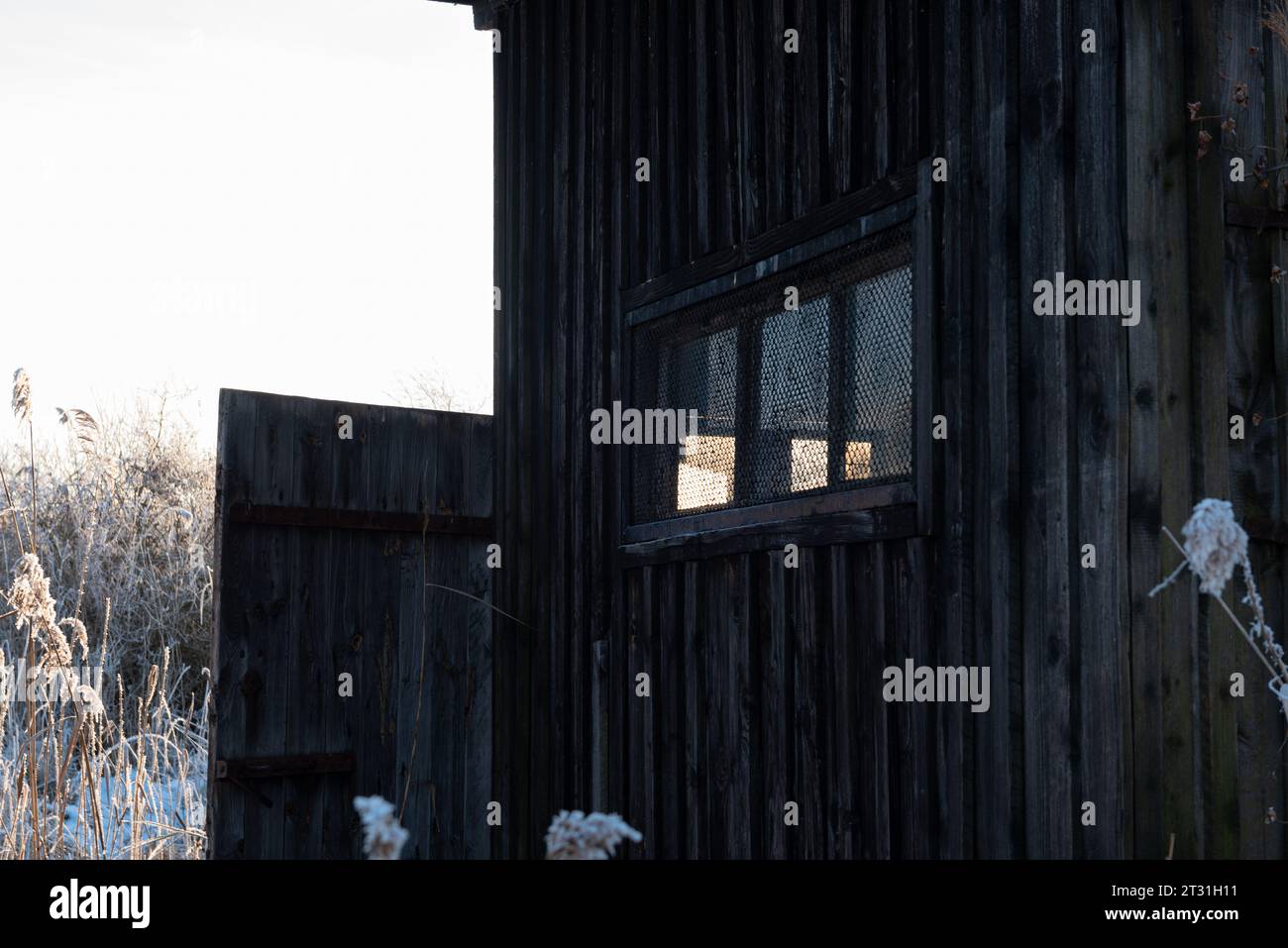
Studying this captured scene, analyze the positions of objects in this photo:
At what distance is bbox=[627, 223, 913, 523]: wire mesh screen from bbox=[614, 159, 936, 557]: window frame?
38mm

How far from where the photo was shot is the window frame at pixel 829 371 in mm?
4172

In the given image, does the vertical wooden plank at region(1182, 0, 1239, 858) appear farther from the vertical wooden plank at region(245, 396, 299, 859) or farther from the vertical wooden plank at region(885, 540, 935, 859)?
the vertical wooden plank at region(245, 396, 299, 859)

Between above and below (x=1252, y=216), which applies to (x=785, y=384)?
below

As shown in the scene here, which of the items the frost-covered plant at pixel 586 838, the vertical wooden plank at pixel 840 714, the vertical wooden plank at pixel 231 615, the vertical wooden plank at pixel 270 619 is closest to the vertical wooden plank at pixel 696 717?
the vertical wooden plank at pixel 840 714

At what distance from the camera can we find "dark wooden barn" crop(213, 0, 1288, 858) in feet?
12.0

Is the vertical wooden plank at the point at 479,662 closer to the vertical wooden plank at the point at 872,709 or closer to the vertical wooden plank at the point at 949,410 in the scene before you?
the vertical wooden plank at the point at 872,709

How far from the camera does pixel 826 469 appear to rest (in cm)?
Result: 462

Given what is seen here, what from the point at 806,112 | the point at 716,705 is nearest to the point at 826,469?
the point at 716,705

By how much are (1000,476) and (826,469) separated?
83 cm

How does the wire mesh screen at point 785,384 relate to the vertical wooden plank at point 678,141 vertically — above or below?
below


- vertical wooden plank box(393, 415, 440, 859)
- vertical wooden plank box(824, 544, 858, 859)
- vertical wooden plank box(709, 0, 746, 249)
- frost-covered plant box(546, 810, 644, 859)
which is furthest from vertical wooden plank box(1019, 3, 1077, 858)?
vertical wooden plank box(393, 415, 440, 859)

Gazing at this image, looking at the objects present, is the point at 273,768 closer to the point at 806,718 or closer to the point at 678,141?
the point at 806,718

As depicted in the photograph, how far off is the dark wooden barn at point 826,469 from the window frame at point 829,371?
0.06ft
